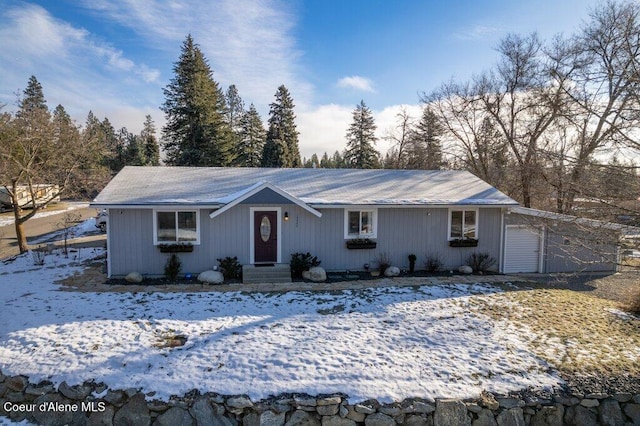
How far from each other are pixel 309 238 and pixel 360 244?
1.69m

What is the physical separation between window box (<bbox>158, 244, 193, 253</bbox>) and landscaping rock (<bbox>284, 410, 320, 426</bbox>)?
6939mm

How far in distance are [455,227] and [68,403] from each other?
37.6ft

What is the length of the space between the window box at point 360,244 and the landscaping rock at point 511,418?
6872mm

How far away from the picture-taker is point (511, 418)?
5.44 meters

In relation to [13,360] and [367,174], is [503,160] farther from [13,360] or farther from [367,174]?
[13,360]

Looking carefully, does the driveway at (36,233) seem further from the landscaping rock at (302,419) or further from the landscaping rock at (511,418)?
the landscaping rock at (511,418)

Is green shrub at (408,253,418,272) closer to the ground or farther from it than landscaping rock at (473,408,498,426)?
farther from it

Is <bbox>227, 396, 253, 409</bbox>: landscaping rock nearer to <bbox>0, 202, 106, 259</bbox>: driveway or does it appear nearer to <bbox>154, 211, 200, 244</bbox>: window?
<bbox>154, 211, 200, 244</bbox>: window

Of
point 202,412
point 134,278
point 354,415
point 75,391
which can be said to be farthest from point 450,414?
point 134,278

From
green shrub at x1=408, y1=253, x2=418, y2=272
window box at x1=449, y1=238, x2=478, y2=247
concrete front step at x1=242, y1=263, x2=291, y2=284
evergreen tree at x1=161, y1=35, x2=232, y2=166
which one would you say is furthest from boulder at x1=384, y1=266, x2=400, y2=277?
evergreen tree at x1=161, y1=35, x2=232, y2=166

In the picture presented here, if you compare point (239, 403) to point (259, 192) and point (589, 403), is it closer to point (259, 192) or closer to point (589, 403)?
point (589, 403)

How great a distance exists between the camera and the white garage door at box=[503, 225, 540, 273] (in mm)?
12844

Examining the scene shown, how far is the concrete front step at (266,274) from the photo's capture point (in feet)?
35.1

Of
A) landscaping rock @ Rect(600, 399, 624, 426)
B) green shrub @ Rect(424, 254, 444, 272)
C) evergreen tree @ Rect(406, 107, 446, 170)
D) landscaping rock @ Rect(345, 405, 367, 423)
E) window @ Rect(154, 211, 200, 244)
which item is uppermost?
evergreen tree @ Rect(406, 107, 446, 170)
